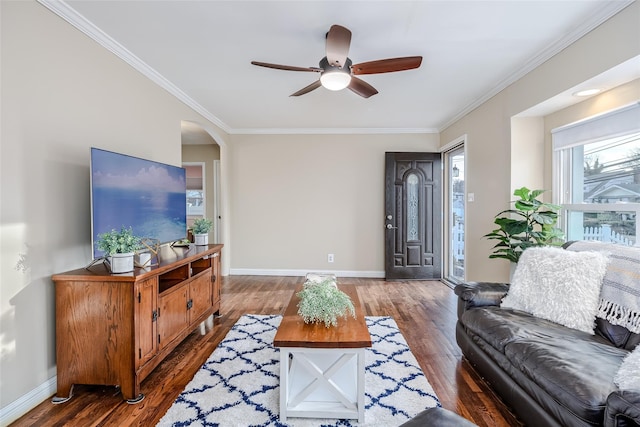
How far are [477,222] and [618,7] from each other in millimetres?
2283

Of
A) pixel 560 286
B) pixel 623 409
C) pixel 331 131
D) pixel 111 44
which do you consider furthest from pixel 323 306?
Result: pixel 331 131

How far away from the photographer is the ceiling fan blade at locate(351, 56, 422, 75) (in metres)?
2.16

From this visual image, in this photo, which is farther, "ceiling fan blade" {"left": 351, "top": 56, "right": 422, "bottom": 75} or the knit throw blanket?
"ceiling fan blade" {"left": 351, "top": 56, "right": 422, "bottom": 75}

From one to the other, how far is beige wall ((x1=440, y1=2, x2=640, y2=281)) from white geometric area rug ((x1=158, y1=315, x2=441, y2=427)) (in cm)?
175

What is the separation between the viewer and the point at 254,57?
103 inches

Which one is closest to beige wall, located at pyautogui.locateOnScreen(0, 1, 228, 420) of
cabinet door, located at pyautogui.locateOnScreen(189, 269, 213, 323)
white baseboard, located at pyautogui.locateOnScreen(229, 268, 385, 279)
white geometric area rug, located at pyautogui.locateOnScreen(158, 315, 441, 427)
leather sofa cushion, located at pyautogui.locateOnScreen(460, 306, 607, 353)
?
cabinet door, located at pyautogui.locateOnScreen(189, 269, 213, 323)

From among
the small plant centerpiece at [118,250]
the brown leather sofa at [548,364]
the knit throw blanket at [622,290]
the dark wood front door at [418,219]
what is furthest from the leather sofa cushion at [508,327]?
the dark wood front door at [418,219]

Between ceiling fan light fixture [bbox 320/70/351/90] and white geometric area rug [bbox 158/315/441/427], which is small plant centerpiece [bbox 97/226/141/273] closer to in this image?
white geometric area rug [bbox 158/315/441/427]

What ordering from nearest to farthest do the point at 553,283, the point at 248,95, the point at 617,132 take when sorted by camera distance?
1. the point at 553,283
2. the point at 617,132
3. the point at 248,95

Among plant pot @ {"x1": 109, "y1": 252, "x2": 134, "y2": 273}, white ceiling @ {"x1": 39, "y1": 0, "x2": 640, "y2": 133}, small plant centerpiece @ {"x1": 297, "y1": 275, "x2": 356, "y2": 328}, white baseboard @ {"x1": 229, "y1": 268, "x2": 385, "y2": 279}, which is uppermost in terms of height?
white ceiling @ {"x1": 39, "y1": 0, "x2": 640, "y2": 133}

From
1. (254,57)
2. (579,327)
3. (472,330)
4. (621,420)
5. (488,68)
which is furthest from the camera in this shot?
(488,68)

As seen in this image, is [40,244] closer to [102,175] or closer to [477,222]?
[102,175]

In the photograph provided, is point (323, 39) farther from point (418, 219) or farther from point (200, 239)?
point (418, 219)

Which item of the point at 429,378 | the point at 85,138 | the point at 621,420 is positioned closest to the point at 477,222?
the point at 429,378
